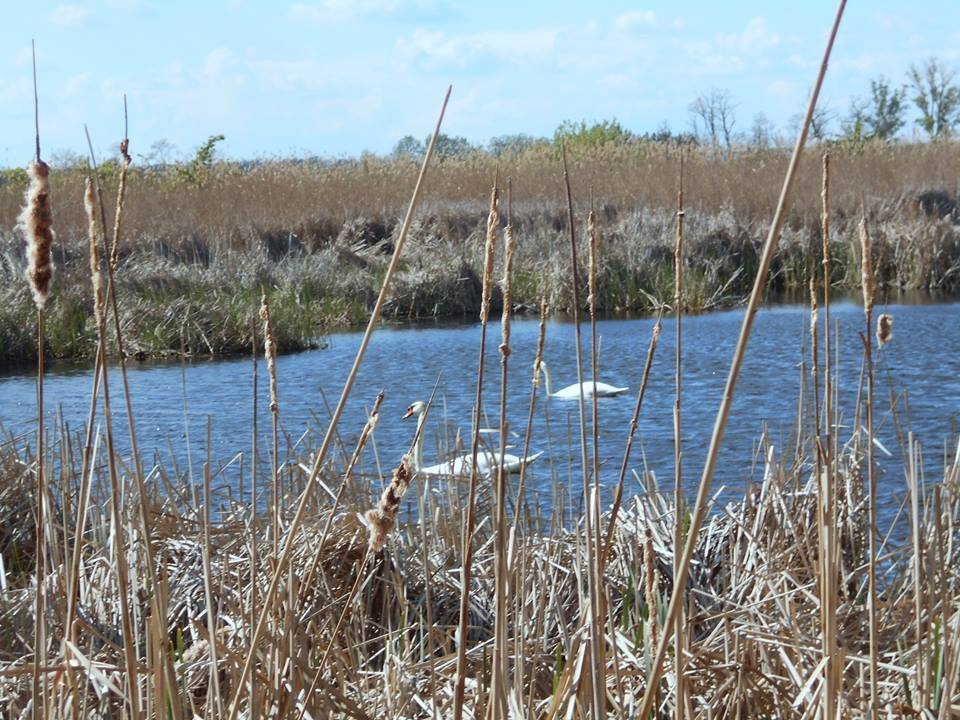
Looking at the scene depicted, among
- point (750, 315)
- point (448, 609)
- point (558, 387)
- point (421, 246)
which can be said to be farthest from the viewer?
point (421, 246)

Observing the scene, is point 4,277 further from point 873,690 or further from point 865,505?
point 873,690

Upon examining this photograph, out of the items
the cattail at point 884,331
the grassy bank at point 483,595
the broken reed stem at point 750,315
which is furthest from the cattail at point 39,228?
the cattail at point 884,331

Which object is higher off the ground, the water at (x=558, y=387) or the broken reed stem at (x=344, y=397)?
the broken reed stem at (x=344, y=397)

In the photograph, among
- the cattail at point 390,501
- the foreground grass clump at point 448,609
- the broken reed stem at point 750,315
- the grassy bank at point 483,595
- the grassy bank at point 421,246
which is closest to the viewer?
the broken reed stem at point 750,315

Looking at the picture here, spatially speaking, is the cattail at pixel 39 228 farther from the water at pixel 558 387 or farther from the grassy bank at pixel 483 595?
the water at pixel 558 387

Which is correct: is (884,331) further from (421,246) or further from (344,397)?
(421,246)

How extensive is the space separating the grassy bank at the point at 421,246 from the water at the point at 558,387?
31.8 inches

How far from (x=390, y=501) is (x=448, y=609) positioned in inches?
80.9

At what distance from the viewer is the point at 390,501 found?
127 cm

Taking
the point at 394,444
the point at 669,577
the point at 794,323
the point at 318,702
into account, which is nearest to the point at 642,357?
the point at 794,323

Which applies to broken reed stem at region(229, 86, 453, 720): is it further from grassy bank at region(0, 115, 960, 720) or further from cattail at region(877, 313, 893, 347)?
cattail at region(877, 313, 893, 347)

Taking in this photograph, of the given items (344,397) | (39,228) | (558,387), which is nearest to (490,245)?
(344,397)

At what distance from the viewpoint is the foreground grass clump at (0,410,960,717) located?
1.77m

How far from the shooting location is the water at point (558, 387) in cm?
568
